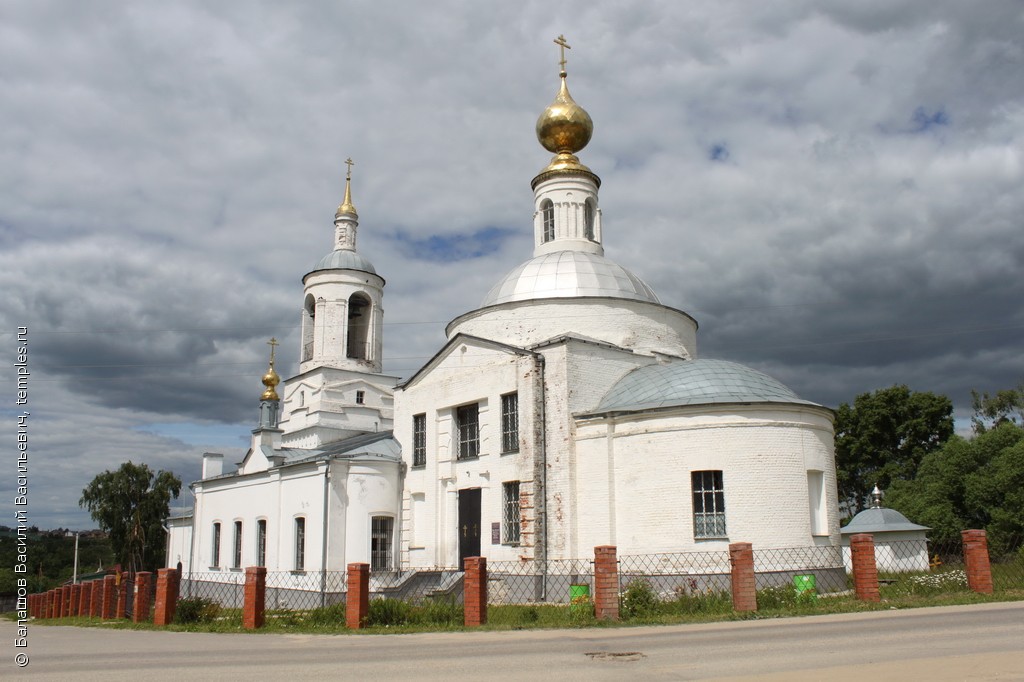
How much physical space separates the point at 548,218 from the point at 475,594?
52.3 feet

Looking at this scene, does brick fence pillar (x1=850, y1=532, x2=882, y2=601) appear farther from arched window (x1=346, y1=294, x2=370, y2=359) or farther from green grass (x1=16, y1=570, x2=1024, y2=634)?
arched window (x1=346, y1=294, x2=370, y2=359)

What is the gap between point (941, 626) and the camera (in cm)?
1076

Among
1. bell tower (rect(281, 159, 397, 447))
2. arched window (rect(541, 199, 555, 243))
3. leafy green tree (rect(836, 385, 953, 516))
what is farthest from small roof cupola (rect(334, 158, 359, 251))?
leafy green tree (rect(836, 385, 953, 516))

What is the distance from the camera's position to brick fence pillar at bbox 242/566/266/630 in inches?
571

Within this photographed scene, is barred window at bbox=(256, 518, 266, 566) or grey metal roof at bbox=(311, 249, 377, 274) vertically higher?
grey metal roof at bbox=(311, 249, 377, 274)

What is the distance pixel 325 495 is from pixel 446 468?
11.9 feet

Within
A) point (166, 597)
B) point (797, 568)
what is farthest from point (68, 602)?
point (797, 568)

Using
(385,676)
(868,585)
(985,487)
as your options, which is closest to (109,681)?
(385,676)

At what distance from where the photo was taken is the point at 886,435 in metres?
43.0

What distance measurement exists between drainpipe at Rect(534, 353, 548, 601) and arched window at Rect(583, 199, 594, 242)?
23.7 feet

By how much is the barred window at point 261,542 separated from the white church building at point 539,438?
0.05m

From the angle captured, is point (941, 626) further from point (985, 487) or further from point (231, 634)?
point (985, 487)

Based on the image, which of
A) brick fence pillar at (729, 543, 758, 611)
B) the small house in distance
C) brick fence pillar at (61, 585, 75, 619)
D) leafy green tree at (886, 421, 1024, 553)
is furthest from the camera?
leafy green tree at (886, 421, 1024, 553)

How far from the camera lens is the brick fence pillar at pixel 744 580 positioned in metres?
13.7
